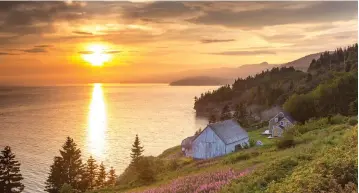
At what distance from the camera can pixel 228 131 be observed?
4094 centimetres

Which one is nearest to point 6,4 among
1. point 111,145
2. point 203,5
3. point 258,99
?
point 203,5

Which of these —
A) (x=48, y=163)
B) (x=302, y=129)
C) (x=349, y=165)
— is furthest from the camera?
(x=48, y=163)

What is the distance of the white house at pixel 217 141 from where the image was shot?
128 feet

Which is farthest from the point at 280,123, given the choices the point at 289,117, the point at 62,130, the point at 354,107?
the point at 62,130

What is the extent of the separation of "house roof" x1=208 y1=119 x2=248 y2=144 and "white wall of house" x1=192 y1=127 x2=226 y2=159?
1.59ft

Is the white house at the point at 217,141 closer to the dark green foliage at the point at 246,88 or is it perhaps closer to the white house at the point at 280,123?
the white house at the point at 280,123

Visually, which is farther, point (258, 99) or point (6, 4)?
point (258, 99)

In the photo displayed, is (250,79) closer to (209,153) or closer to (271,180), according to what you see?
(209,153)

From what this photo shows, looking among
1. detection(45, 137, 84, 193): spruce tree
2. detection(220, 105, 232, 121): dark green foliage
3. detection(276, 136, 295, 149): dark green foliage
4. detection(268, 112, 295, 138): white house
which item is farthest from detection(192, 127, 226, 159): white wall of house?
detection(220, 105, 232, 121): dark green foliage

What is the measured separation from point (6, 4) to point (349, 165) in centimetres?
1522

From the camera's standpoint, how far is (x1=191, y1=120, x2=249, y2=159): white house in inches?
1540

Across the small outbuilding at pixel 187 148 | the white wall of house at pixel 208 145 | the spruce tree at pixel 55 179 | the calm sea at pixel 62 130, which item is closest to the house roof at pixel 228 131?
the white wall of house at pixel 208 145

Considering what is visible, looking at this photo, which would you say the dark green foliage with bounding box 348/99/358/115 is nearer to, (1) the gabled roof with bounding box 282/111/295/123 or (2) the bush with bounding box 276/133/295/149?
(1) the gabled roof with bounding box 282/111/295/123

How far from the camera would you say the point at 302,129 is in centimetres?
3136
